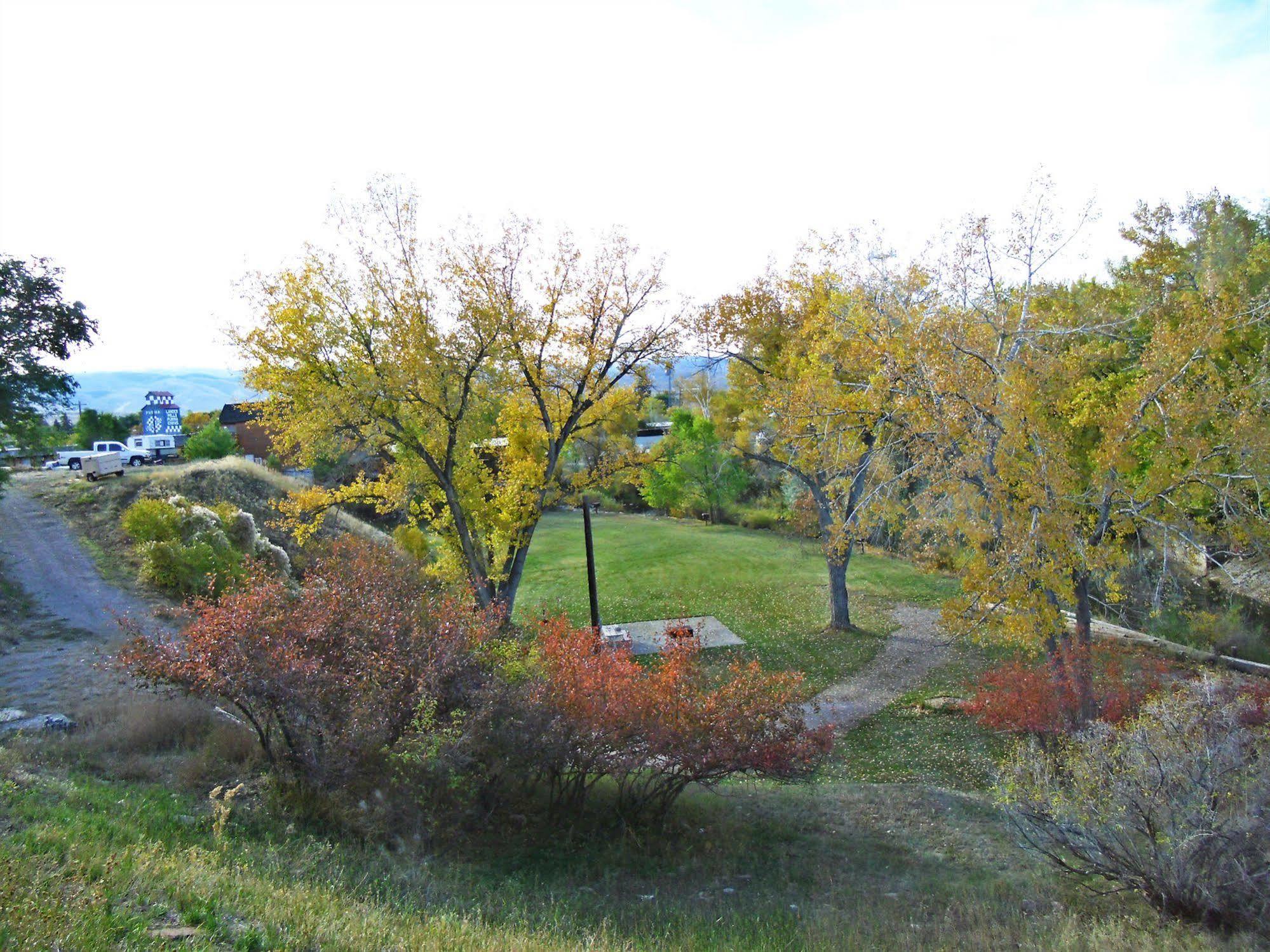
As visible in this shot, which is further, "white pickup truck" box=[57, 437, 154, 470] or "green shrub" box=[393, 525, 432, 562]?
"white pickup truck" box=[57, 437, 154, 470]

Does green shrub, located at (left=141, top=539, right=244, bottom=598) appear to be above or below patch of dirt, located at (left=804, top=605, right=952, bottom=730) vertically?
above

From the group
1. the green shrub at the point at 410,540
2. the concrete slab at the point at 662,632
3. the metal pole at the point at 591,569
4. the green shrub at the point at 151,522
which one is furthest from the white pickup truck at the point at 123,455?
the concrete slab at the point at 662,632

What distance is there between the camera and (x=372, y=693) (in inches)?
329

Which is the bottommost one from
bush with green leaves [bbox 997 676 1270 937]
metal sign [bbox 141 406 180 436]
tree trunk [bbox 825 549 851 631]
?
tree trunk [bbox 825 549 851 631]

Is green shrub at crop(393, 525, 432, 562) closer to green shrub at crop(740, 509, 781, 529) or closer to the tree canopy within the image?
the tree canopy

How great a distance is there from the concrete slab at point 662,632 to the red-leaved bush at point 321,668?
1068 centimetres

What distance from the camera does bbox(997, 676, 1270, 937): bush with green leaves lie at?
6.52 meters

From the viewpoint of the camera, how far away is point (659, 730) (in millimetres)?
9000

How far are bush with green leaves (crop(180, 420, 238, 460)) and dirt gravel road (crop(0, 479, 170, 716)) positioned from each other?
36.4 feet

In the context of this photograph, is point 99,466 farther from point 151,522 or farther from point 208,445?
point 208,445

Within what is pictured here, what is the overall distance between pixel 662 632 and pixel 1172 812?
1574 centimetres

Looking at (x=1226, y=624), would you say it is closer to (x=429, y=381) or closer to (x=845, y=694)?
(x=845, y=694)

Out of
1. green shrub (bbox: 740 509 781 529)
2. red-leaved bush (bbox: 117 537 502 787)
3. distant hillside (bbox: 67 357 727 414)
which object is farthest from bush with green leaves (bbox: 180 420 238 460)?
distant hillside (bbox: 67 357 727 414)

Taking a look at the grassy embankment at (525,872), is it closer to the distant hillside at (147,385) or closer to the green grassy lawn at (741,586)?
the green grassy lawn at (741,586)
